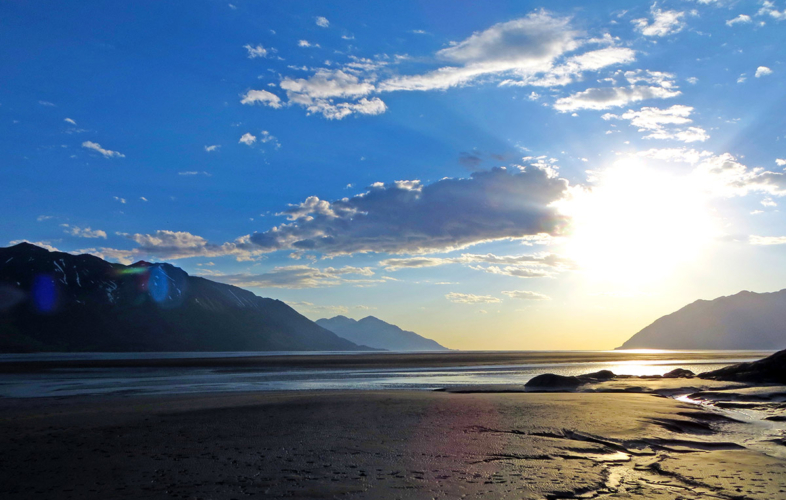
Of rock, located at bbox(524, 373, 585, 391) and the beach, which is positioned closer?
the beach

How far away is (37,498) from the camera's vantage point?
9.38m

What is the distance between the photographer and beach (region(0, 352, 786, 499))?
9633 millimetres

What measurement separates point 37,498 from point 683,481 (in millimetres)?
13656

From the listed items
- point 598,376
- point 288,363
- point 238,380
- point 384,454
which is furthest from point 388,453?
point 288,363

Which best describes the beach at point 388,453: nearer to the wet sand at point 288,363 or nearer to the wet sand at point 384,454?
the wet sand at point 384,454

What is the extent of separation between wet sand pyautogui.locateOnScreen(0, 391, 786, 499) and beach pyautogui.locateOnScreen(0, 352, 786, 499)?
55mm

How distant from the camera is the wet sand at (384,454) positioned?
962 centimetres

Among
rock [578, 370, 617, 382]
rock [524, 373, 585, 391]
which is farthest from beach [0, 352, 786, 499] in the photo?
rock [578, 370, 617, 382]

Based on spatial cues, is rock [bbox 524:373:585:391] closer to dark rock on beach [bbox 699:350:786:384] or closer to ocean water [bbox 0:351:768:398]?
ocean water [bbox 0:351:768:398]

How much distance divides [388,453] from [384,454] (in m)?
0.18

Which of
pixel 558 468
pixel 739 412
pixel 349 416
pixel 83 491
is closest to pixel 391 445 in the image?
pixel 558 468

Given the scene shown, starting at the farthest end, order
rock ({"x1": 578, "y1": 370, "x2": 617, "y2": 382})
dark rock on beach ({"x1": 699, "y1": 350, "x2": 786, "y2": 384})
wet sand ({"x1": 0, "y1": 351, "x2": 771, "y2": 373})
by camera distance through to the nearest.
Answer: wet sand ({"x1": 0, "y1": 351, "x2": 771, "y2": 373}) → rock ({"x1": 578, "y1": 370, "x2": 617, "y2": 382}) → dark rock on beach ({"x1": 699, "y1": 350, "x2": 786, "y2": 384})

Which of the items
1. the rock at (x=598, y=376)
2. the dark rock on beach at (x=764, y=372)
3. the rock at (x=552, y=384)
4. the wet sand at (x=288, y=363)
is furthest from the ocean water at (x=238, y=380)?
the dark rock on beach at (x=764, y=372)

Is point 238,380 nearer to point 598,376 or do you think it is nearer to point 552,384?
point 552,384
